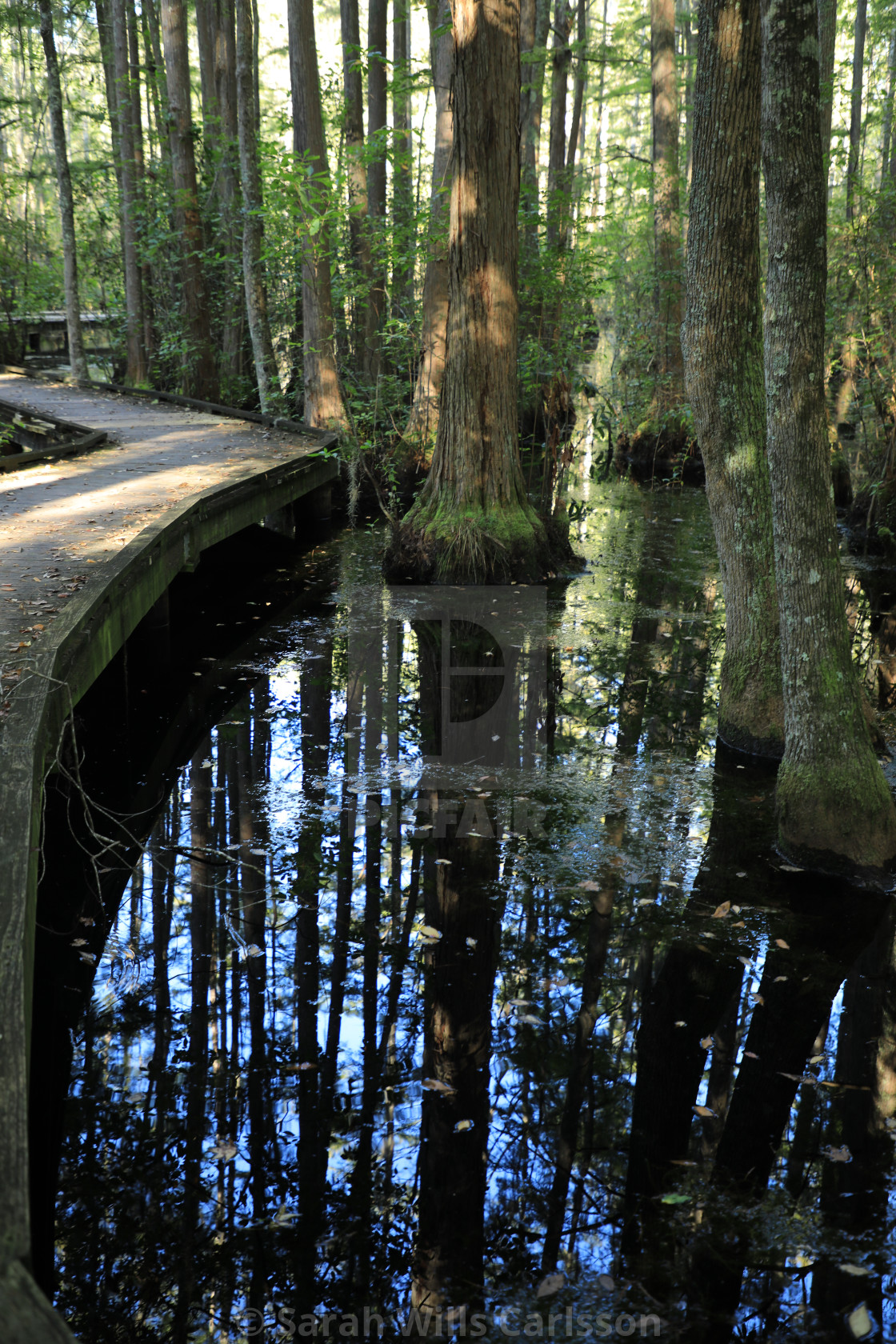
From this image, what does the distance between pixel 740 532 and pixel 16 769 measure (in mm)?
4163

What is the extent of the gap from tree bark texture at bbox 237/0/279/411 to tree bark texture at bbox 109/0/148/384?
3449 millimetres

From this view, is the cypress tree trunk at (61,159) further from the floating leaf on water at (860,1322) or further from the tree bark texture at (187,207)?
the floating leaf on water at (860,1322)

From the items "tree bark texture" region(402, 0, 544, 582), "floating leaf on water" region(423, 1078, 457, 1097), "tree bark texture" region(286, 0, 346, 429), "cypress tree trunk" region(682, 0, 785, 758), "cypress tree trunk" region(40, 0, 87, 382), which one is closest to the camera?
"floating leaf on water" region(423, 1078, 457, 1097)

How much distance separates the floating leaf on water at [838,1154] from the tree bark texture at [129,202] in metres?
16.6

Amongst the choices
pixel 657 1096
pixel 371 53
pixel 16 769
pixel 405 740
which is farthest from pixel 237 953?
pixel 371 53

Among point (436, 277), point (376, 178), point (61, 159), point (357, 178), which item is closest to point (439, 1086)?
point (436, 277)

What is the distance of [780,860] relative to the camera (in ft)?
15.6

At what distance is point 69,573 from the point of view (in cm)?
609

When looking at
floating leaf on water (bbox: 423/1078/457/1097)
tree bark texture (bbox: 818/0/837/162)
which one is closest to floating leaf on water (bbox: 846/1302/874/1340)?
floating leaf on water (bbox: 423/1078/457/1097)

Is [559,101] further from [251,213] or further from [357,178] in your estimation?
[251,213]

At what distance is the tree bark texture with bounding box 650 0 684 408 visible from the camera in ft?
51.3

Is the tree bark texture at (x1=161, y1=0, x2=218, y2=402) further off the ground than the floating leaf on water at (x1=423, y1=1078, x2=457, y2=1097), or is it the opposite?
the tree bark texture at (x1=161, y1=0, x2=218, y2=402)

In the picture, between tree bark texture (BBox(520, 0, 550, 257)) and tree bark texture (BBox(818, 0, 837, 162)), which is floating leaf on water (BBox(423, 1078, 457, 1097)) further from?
tree bark texture (BBox(520, 0, 550, 257))

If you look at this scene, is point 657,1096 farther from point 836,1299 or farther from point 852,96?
point 852,96
